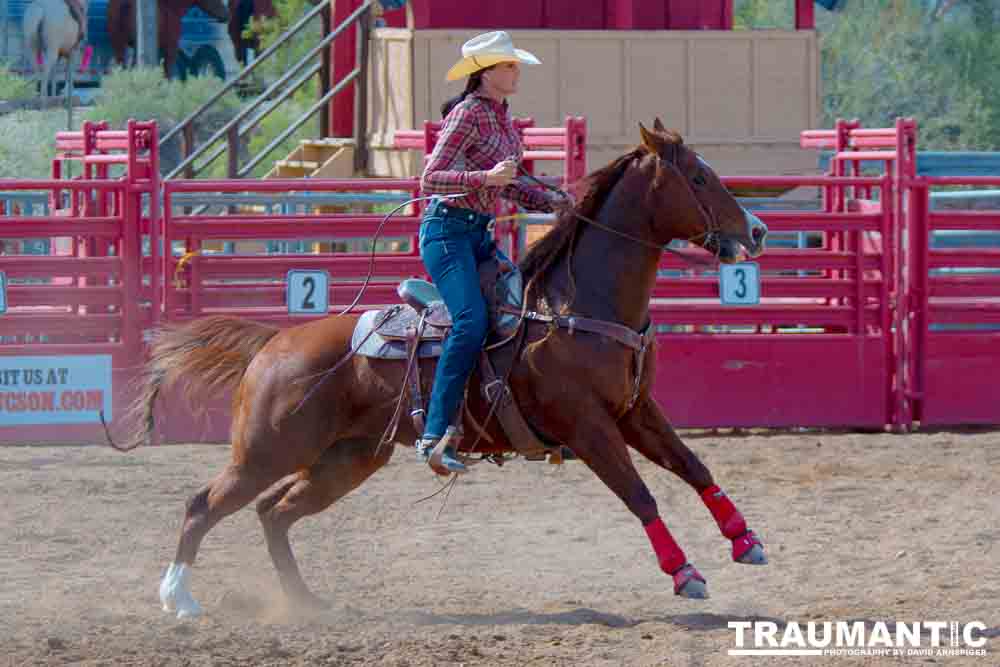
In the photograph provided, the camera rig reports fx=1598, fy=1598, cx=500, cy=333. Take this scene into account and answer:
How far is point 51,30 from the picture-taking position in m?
25.8

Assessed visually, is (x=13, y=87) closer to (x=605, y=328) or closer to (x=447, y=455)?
(x=447, y=455)

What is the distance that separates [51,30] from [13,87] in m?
1.36

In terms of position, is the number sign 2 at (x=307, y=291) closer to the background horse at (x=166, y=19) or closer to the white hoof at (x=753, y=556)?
the white hoof at (x=753, y=556)

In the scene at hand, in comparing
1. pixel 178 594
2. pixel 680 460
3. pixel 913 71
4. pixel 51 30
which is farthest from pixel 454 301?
pixel 51 30

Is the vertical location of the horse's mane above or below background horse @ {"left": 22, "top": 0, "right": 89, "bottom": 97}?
below

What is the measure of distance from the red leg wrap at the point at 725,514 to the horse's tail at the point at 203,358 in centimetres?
198

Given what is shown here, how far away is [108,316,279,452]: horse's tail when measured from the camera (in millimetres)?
→ 6684

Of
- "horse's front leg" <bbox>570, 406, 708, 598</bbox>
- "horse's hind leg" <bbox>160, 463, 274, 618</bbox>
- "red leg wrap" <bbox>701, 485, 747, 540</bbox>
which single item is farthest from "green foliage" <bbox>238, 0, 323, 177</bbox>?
"red leg wrap" <bbox>701, 485, 747, 540</bbox>

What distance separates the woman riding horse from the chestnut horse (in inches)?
7.0

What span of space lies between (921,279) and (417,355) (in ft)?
19.7

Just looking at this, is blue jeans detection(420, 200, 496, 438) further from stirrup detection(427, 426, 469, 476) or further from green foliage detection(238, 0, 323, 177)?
green foliage detection(238, 0, 323, 177)

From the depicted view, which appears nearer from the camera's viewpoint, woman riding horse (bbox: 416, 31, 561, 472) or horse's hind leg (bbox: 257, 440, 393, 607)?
woman riding horse (bbox: 416, 31, 561, 472)

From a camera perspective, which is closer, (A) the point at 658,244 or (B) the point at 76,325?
(A) the point at 658,244

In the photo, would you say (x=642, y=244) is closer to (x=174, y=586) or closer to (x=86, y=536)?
(x=174, y=586)
